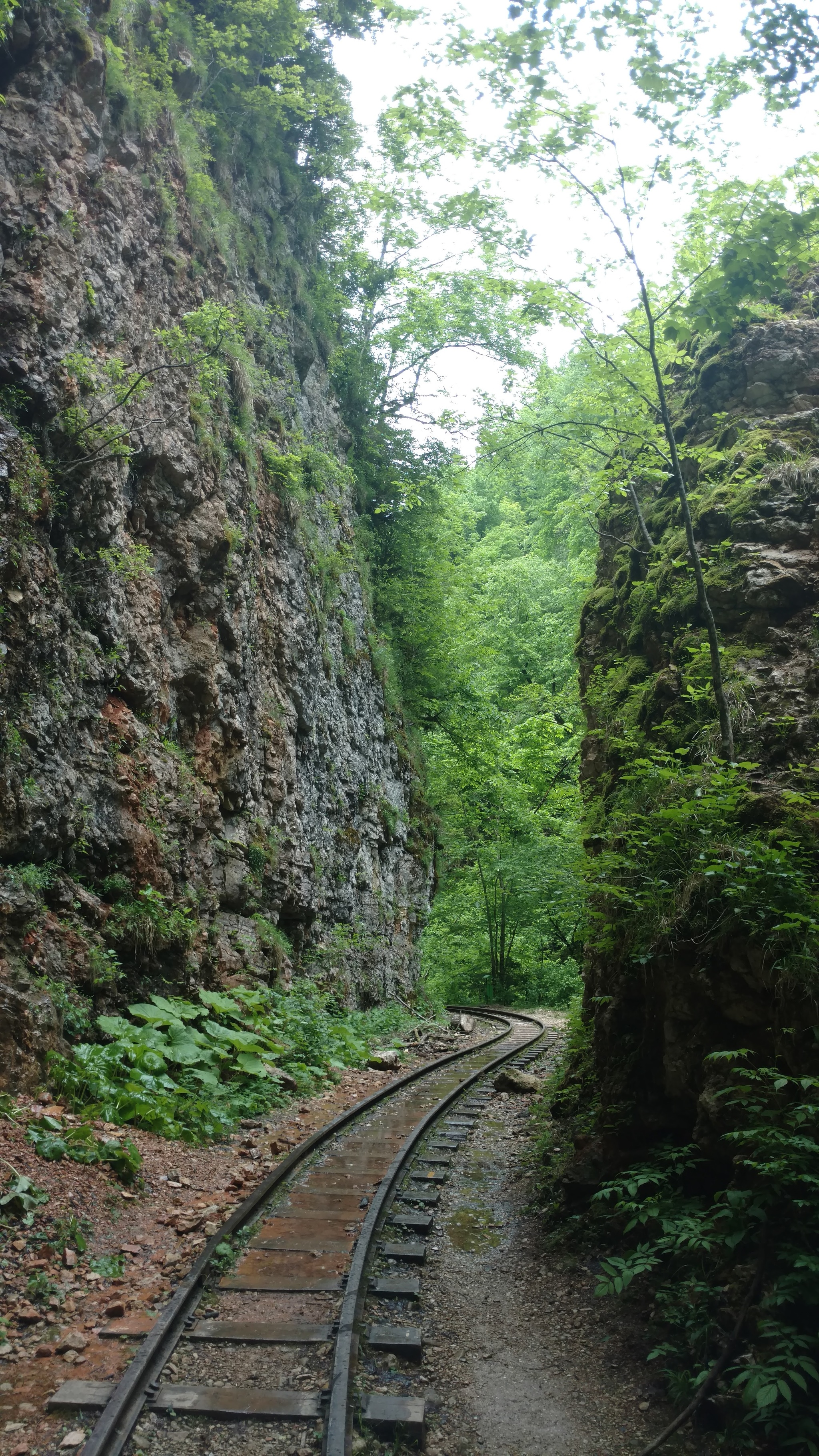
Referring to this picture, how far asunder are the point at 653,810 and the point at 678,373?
655 cm

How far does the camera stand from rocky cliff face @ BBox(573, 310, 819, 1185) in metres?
5.09

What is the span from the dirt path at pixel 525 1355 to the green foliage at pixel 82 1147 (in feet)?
7.71

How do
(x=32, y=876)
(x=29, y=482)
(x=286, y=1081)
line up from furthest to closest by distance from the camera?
(x=286, y=1081)
(x=29, y=482)
(x=32, y=876)

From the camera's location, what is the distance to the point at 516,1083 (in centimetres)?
1121

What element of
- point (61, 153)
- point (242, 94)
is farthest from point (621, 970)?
point (242, 94)

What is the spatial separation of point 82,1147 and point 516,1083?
6.32 meters

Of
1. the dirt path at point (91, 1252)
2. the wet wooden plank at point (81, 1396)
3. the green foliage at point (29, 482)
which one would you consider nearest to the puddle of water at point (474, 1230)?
the dirt path at point (91, 1252)

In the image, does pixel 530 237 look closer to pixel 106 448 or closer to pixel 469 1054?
pixel 106 448

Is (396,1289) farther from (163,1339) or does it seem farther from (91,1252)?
(91,1252)

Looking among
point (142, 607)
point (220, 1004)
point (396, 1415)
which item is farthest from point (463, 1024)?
point (396, 1415)

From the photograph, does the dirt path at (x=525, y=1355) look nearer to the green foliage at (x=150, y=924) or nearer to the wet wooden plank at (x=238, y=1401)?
the wet wooden plank at (x=238, y=1401)

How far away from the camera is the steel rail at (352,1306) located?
153 inches

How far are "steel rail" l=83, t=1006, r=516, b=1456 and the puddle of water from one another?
77cm

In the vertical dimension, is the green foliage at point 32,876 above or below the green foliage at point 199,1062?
above
